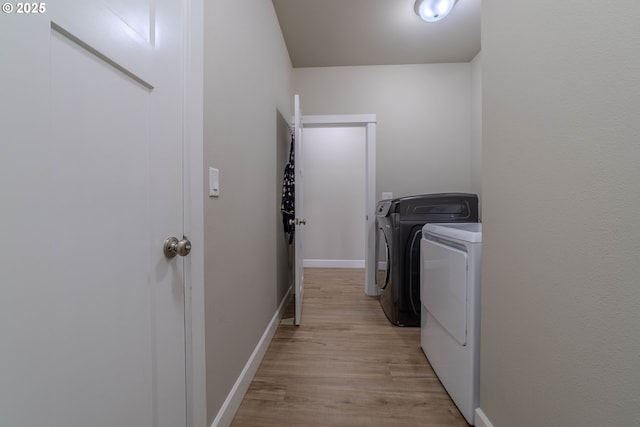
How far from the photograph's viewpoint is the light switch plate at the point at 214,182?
984 millimetres

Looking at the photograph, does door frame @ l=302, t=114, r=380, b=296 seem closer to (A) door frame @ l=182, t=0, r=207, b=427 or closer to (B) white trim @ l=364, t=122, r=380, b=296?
(B) white trim @ l=364, t=122, r=380, b=296

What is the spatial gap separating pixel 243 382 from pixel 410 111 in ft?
9.60

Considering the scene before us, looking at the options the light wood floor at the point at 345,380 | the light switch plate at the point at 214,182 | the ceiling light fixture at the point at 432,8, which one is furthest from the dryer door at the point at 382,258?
the ceiling light fixture at the point at 432,8

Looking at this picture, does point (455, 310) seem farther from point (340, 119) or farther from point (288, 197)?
point (340, 119)

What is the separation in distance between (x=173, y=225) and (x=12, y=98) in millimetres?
458

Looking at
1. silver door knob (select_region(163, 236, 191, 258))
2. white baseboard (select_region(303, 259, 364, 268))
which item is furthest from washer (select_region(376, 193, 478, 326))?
white baseboard (select_region(303, 259, 364, 268))

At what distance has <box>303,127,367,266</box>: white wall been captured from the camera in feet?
13.0

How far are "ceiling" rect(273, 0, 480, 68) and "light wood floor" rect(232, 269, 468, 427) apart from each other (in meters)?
2.58

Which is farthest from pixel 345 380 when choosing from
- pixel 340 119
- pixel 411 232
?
pixel 340 119

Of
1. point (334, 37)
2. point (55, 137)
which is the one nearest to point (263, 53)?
point (334, 37)

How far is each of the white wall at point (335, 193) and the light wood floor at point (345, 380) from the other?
5.86 ft

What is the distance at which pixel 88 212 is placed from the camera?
1.74ft

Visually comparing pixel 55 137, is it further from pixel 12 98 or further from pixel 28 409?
pixel 28 409

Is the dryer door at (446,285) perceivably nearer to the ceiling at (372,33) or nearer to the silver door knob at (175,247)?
the silver door knob at (175,247)
